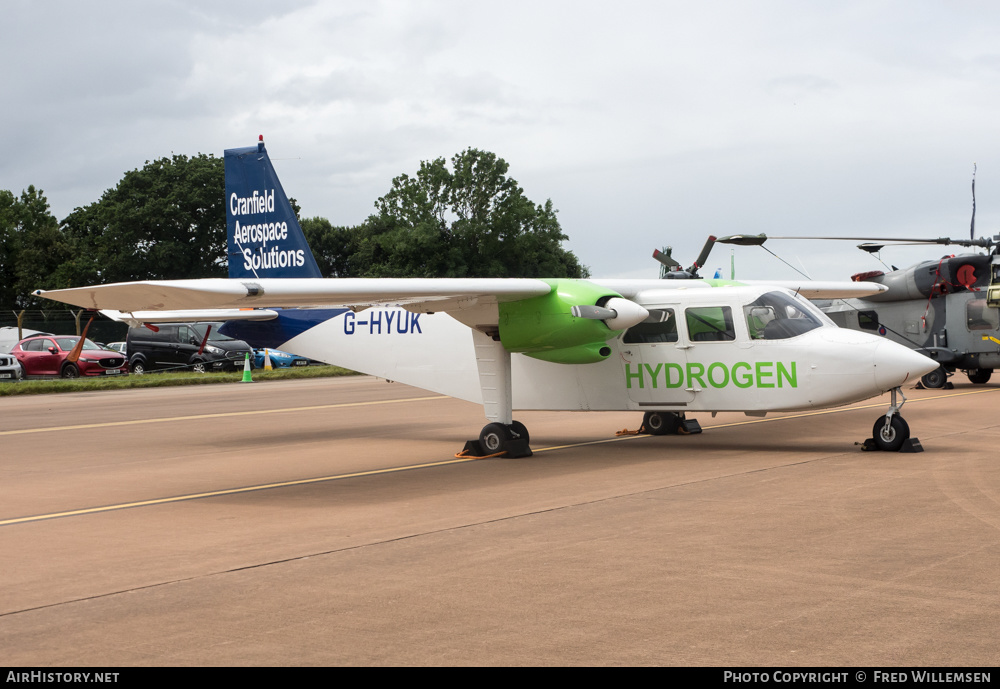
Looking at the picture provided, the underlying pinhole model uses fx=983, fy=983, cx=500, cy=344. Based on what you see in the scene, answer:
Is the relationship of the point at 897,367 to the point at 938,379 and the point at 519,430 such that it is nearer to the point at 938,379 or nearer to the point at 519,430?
the point at 519,430

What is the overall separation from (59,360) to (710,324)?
28116mm

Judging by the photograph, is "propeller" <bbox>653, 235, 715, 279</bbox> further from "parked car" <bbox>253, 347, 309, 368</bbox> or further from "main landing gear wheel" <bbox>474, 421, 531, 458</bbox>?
"parked car" <bbox>253, 347, 309, 368</bbox>

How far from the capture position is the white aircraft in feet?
40.4

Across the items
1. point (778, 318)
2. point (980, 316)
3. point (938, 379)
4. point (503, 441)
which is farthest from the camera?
point (938, 379)

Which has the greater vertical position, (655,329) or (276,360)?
(276,360)

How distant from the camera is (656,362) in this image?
13750 mm

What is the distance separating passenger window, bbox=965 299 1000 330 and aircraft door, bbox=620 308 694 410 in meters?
12.9

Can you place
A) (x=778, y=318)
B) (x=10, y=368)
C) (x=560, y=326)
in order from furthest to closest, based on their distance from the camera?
1. (x=10, y=368)
2. (x=778, y=318)
3. (x=560, y=326)

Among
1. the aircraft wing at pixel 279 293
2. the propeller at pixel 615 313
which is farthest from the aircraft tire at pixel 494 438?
the propeller at pixel 615 313

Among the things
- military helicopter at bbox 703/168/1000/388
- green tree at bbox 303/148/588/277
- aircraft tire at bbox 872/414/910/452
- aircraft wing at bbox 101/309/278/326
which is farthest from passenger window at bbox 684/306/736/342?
green tree at bbox 303/148/588/277

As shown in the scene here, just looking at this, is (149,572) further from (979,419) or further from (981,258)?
(981,258)

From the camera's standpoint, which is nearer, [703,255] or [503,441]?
[503,441]

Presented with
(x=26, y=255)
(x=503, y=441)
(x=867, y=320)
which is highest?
(x=26, y=255)

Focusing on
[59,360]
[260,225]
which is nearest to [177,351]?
[59,360]
